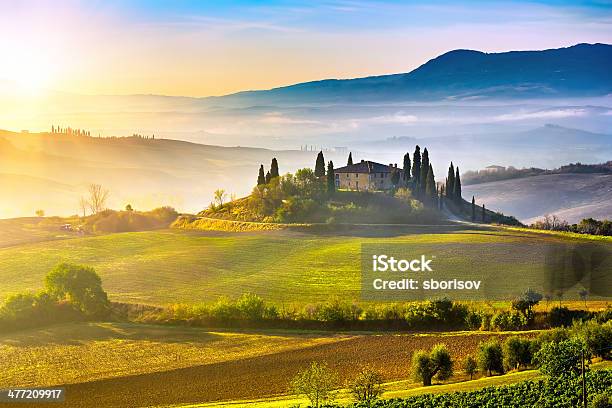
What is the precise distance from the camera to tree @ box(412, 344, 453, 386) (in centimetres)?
3897

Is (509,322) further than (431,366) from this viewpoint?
Yes

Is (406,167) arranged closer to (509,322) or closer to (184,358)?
(509,322)

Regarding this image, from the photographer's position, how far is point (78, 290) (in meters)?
54.6

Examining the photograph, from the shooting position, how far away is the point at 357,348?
46.1 meters

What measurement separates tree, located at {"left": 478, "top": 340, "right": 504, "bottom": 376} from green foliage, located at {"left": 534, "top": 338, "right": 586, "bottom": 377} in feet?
15.3

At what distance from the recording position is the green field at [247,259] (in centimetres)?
6297

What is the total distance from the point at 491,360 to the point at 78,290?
96.2 feet

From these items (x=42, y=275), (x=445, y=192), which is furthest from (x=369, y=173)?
(x=42, y=275)

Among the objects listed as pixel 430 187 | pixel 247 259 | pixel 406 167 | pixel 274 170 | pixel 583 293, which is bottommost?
pixel 583 293

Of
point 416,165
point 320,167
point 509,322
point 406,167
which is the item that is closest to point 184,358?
point 509,322

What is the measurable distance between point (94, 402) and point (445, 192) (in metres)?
78.3

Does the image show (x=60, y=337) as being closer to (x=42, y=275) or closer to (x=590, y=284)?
(x=42, y=275)

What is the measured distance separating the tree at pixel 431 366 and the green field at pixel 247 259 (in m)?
18.5

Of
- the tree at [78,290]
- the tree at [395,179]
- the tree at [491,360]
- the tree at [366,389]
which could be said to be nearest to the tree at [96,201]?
the tree at [395,179]
